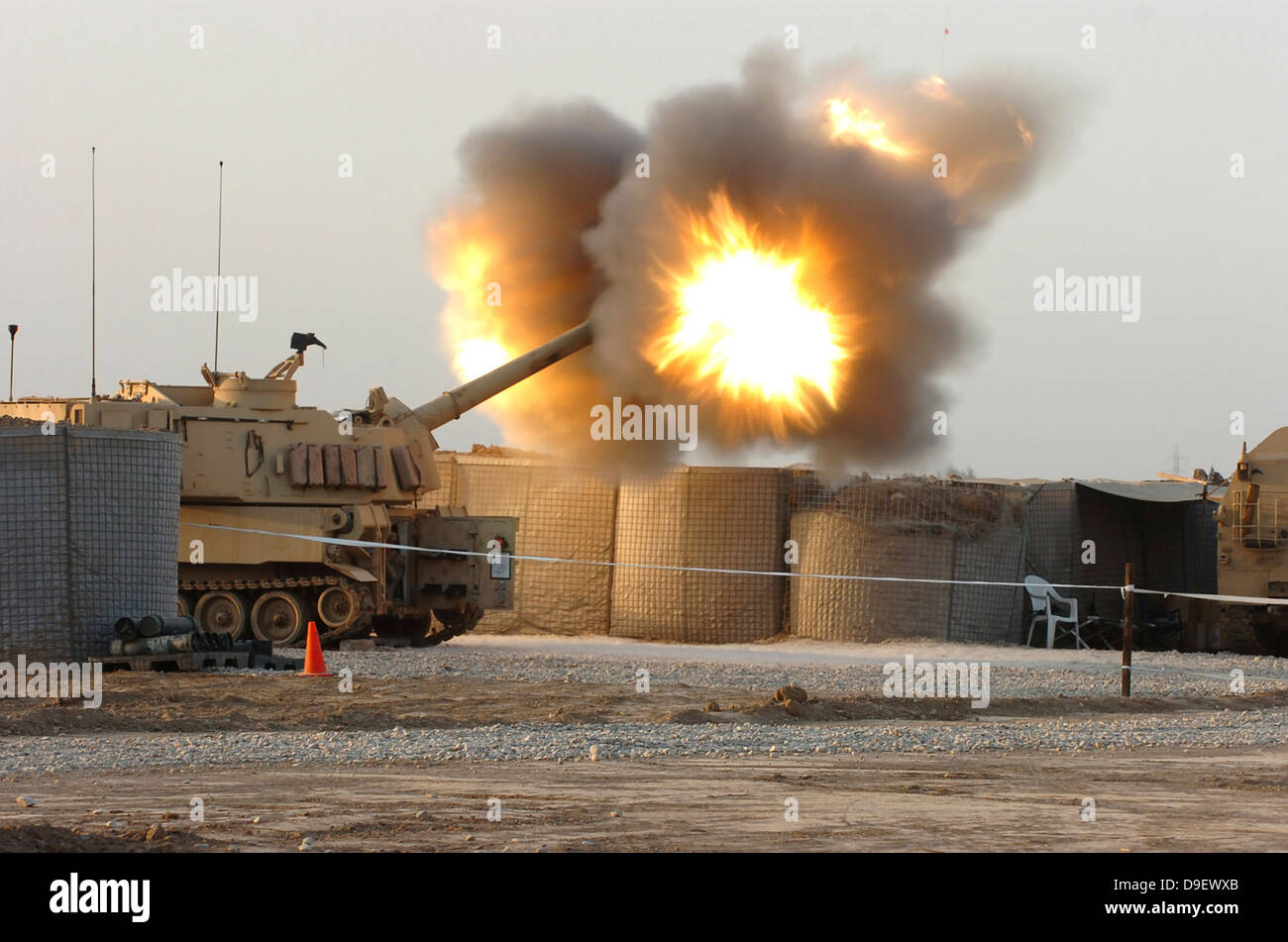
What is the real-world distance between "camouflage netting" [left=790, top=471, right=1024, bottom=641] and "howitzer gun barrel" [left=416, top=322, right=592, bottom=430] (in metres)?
4.36

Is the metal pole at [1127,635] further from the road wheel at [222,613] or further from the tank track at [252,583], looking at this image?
the road wheel at [222,613]

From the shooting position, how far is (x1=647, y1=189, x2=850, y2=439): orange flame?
20.6 meters

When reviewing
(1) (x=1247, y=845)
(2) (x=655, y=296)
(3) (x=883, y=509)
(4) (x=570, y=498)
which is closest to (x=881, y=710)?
(1) (x=1247, y=845)

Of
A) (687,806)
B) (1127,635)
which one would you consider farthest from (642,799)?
(1127,635)

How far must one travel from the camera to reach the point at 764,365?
69.3 feet

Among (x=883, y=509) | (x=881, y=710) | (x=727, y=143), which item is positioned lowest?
(x=881, y=710)

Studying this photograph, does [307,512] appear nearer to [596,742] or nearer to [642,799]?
[596,742]

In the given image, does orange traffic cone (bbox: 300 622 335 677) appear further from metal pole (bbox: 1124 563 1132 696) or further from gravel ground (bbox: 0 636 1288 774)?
metal pole (bbox: 1124 563 1132 696)

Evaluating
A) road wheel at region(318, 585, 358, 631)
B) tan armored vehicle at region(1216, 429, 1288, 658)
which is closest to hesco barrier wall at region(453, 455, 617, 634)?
road wheel at region(318, 585, 358, 631)

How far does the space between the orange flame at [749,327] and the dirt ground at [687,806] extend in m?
9.69
